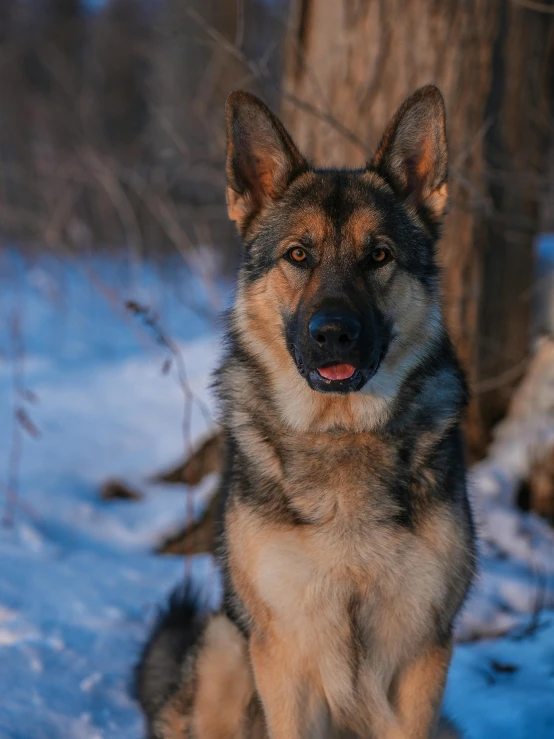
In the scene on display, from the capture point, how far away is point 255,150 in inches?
116

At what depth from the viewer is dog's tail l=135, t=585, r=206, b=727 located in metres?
3.14

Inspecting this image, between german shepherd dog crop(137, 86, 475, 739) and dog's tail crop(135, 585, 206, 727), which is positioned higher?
german shepherd dog crop(137, 86, 475, 739)

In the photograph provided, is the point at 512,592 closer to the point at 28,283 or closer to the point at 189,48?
the point at 28,283

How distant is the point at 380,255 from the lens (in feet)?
9.06

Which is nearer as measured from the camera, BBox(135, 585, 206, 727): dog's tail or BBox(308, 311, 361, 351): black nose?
BBox(308, 311, 361, 351): black nose

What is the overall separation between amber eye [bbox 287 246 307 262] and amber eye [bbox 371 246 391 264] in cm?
24

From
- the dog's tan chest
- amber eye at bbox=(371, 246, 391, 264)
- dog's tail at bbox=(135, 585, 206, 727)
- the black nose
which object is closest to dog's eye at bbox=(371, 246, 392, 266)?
amber eye at bbox=(371, 246, 391, 264)

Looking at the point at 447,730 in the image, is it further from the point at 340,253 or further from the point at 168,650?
the point at 340,253

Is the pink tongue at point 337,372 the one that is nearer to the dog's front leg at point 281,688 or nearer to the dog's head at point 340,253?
the dog's head at point 340,253

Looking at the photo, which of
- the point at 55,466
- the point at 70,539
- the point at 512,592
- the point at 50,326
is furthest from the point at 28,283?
the point at 512,592

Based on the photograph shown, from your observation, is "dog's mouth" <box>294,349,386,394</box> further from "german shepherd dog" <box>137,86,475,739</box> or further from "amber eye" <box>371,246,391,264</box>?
"amber eye" <box>371,246,391,264</box>

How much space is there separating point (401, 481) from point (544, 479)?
251cm

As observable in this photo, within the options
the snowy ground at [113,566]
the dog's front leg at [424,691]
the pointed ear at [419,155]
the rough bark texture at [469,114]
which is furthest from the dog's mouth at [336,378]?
the rough bark texture at [469,114]

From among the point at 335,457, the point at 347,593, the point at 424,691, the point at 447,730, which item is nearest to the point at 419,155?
the point at 335,457
